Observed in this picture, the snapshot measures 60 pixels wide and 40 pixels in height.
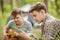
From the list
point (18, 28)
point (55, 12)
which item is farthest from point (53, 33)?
point (18, 28)

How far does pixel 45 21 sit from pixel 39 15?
0.09 m

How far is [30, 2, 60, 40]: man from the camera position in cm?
205

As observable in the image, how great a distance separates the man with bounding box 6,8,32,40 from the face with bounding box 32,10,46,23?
0.32 feet

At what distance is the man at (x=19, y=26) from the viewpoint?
2.12m

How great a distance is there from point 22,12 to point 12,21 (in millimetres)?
142

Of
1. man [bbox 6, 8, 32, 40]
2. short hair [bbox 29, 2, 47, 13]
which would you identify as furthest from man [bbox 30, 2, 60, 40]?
man [bbox 6, 8, 32, 40]

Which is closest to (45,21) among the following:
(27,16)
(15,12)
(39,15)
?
(39,15)

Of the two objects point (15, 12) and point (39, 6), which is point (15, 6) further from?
point (39, 6)

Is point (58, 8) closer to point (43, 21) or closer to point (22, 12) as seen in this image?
point (43, 21)

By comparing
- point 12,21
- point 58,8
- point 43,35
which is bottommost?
point 43,35

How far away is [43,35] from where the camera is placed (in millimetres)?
2090

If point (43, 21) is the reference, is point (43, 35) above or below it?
below

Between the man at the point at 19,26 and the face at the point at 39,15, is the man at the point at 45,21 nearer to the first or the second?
the face at the point at 39,15

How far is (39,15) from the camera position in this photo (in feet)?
6.88
